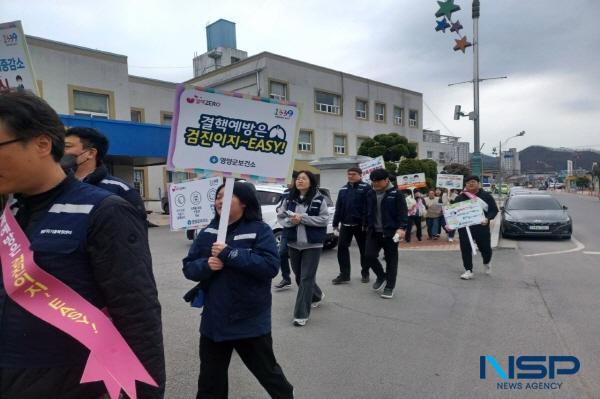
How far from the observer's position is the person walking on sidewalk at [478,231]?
7582mm

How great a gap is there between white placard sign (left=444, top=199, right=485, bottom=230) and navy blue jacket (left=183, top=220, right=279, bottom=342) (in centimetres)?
561

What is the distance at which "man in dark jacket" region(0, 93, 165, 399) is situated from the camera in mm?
1450

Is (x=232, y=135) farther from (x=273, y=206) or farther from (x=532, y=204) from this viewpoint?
(x=532, y=204)

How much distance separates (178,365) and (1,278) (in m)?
2.75

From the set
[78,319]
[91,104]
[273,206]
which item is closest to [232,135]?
[78,319]

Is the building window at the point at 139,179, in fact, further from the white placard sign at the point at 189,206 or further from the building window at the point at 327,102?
the white placard sign at the point at 189,206

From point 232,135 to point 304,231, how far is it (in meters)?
2.53

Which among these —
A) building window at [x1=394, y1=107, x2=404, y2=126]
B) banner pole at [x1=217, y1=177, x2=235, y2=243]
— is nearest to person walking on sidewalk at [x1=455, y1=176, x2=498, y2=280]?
banner pole at [x1=217, y1=177, x2=235, y2=243]

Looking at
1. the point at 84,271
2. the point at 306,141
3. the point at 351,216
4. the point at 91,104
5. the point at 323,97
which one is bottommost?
the point at 351,216

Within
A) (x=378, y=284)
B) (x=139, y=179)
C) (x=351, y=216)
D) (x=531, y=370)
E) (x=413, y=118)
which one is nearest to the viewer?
(x=531, y=370)

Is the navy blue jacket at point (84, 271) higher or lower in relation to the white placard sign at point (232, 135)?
lower

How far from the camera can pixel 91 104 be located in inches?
843

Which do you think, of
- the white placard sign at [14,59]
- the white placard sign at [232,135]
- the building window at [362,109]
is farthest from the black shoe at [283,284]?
the building window at [362,109]

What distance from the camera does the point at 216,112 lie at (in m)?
2.73
